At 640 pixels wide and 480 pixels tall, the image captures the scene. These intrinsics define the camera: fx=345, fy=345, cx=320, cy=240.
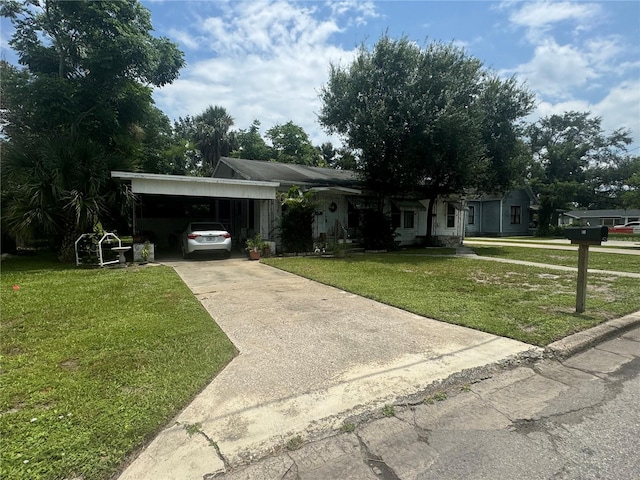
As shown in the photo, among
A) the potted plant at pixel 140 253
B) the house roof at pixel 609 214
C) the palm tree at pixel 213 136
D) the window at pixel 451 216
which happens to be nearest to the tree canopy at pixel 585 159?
the house roof at pixel 609 214

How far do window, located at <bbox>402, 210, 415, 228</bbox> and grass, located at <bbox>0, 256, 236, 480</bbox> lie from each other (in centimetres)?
1451

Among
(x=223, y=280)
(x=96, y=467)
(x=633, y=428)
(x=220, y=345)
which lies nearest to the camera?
(x=96, y=467)

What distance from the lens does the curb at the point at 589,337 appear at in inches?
153

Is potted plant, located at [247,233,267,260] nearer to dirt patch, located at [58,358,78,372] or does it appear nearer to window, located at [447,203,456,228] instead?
dirt patch, located at [58,358,78,372]

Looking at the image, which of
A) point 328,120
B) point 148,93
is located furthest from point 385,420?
point 148,93

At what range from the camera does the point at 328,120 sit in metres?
15.4

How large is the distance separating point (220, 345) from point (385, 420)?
209 centimetres

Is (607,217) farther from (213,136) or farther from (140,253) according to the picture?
(140,253)

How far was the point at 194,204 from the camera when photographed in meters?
18.3

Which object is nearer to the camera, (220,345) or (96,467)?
(96,467)

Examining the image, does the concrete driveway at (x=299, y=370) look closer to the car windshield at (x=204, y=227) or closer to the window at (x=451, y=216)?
the car windshield at (x=204, y=227)

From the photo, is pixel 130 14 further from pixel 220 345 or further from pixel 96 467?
pixel 96 467

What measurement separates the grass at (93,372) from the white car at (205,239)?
523cm

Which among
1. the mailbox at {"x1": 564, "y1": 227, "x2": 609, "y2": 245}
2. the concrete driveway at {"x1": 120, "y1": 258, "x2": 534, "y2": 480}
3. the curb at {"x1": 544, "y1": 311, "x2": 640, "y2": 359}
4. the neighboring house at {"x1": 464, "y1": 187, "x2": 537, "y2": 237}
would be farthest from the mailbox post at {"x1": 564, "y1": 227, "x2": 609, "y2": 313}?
the neighboring house at {"x1": 464, "y1": 187, "x2": 537, "y2": 237}
